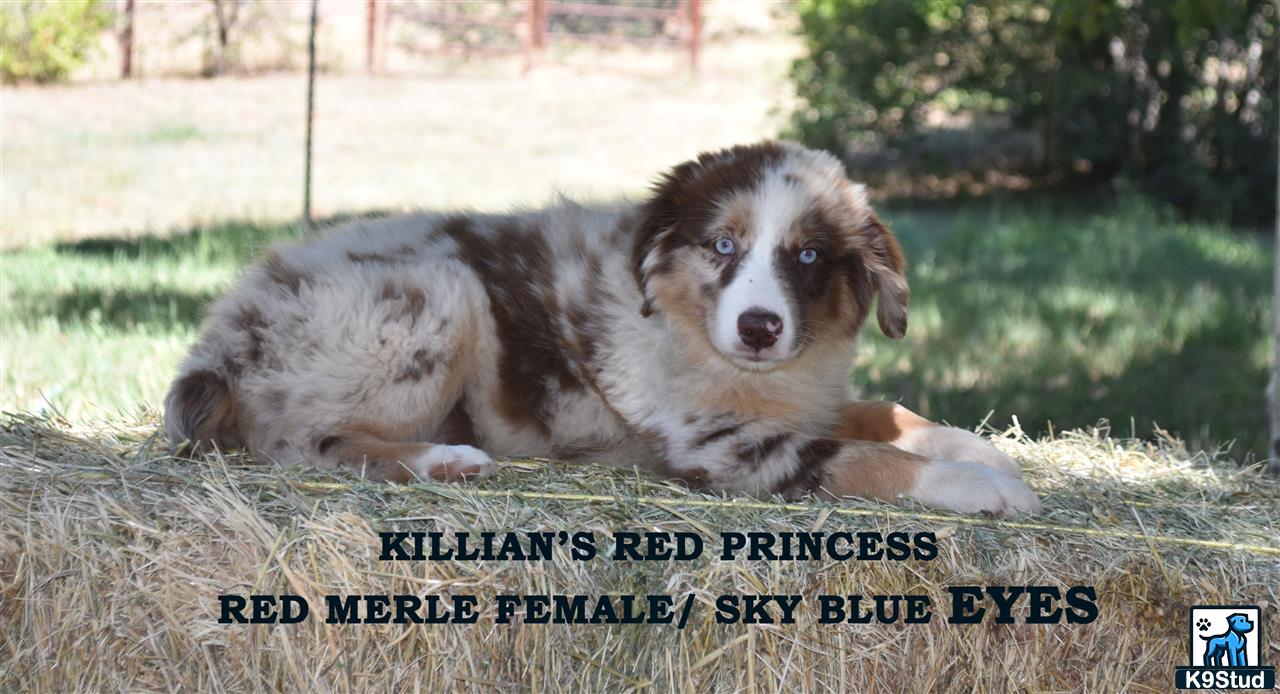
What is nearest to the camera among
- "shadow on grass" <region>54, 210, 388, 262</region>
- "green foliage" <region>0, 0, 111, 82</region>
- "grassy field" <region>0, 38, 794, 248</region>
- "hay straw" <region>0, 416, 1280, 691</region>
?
"hay straw" <region>0, 416, 1280, 691</region>

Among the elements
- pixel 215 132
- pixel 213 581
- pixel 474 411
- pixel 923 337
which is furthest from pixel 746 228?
pixel 215 132

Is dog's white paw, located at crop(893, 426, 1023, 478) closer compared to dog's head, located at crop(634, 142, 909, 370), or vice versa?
dog's head, located at crop(634, 142, 909, 370)

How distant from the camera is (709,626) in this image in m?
3.41

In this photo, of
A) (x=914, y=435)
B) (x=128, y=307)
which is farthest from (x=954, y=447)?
(x=128, y=307)

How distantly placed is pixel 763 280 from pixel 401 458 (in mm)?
1248

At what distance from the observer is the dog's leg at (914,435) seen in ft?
14.3

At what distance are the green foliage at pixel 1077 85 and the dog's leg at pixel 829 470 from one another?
10.6 metres

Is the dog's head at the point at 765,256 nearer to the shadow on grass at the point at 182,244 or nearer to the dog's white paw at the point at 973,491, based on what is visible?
the dog's white paw at the point at 973,491

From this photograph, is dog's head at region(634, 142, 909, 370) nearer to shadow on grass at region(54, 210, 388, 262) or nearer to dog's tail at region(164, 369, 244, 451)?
dog's tail at region(164, 369, 244, 451)

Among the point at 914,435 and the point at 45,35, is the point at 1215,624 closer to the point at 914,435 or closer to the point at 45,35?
the point at 914,435

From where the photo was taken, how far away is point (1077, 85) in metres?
13.8

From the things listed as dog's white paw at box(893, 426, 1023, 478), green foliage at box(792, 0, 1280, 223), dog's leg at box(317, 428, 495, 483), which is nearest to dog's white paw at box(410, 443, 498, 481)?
dog's leg at box(317, 428, 495, 483)

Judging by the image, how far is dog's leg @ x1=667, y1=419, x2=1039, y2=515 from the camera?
12.7 feet

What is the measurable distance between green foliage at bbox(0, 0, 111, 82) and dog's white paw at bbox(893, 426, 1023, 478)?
6.77 m
